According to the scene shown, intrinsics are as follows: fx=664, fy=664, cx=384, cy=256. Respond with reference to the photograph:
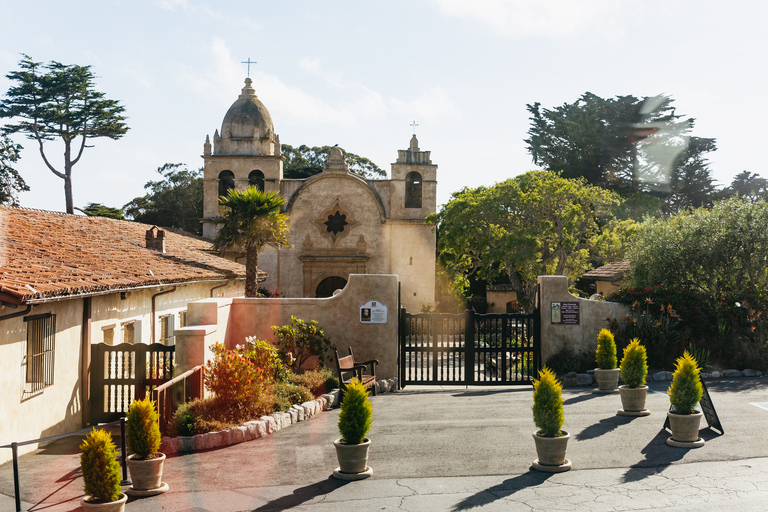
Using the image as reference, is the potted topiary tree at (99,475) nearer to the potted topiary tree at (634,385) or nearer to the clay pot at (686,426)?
the clay pot at (686,426)

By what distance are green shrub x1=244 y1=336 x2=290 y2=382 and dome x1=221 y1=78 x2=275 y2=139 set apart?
28.4 metres

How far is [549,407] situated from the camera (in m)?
9.47

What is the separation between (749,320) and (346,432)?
1358 centimetres

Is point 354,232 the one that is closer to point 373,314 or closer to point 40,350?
point 373,314

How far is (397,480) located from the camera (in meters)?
9.03

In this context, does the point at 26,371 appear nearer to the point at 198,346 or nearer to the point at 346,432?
the point at 198,346

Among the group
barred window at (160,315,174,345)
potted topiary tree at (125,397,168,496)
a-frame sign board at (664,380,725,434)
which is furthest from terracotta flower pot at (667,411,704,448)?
barred window at (160,315,174,345)

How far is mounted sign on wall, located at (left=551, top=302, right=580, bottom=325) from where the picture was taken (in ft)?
58.1

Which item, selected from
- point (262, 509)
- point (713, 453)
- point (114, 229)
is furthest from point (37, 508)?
point (114, 229)

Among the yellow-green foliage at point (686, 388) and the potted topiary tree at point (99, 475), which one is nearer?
the potted topiary tree at point (99, 475)

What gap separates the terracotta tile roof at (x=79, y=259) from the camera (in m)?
11.7

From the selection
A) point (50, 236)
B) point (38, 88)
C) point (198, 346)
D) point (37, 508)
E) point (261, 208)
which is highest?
point (38, 88)

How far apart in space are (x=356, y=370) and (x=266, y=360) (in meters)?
2.74

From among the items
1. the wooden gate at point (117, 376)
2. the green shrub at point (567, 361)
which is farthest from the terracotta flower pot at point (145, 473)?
the green shrub at point (567, 361)
